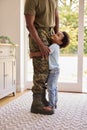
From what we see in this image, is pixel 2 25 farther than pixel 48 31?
Yes

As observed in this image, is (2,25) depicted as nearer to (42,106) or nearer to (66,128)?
(42,106)

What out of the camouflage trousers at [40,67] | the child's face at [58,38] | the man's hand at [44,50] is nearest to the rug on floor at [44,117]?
the camouflage trousers at [40,67]

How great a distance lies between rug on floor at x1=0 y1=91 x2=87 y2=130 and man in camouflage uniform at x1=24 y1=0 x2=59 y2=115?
156 millimetres

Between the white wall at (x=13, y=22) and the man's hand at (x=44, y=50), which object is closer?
the man's hand at (x=44, y=50)

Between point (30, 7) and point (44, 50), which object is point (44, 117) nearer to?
point (44, 50)

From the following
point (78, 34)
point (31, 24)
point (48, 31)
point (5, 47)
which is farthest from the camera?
point (78, 34)

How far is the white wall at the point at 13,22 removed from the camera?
13.1 feet

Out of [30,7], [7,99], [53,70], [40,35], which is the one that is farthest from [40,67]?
[7,99]

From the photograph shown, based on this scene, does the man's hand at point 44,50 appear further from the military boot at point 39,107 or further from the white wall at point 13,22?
the white wall at point 13,22

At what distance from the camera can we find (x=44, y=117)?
2494 millimetres

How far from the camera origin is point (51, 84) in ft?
8.59

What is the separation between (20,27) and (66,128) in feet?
7.68

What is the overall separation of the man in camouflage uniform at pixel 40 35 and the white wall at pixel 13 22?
144 cm

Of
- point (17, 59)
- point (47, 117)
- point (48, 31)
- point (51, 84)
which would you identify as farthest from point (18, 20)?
point (47, 117)
